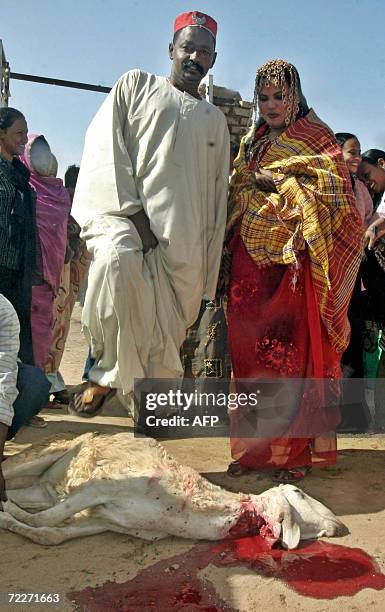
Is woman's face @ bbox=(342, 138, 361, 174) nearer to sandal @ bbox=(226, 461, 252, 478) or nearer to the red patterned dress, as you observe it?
the red patterned dress

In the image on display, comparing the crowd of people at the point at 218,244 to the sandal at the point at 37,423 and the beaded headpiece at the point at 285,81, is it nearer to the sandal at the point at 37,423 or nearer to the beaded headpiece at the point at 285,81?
the beaded headpiece at the point at 285,81

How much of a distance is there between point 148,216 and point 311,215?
3.07 feet

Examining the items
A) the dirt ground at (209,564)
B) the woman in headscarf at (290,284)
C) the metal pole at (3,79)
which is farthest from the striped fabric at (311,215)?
the metal pole at (3,79)

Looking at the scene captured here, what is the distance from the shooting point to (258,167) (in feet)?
13.0

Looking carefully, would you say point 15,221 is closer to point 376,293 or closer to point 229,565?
point 376,293

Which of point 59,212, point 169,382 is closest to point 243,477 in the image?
point 169,382

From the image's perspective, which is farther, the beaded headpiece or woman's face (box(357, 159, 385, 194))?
woman's face (box(357, 159, 385, 194))

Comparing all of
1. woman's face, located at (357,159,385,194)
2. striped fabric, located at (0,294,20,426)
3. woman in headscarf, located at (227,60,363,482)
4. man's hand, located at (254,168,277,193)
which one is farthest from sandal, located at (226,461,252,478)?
woman's face, located at (357,159,385,194)

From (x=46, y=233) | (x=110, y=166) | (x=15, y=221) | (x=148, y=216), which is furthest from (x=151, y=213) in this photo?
(x=46, y=233)

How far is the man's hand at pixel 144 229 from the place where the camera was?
3.64 meters

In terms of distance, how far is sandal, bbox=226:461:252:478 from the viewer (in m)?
3.86

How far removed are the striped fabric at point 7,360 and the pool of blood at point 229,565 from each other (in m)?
0.85

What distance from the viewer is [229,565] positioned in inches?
105

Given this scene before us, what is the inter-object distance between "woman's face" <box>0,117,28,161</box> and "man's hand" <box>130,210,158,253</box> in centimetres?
152
